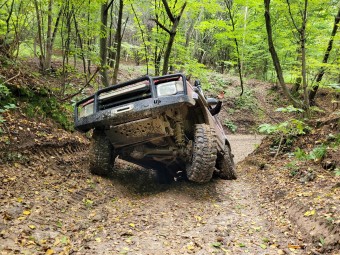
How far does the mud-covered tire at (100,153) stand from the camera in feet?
16.8

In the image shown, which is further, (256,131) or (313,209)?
(256,131)

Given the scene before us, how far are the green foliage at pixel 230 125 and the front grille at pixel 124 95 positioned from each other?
13.1 m

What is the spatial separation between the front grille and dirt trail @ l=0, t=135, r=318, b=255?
1.32 m

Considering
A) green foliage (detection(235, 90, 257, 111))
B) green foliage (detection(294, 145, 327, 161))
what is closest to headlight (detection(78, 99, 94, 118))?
green foliage (detection(294, 145, 327, 161))

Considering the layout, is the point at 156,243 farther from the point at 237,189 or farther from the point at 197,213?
the point at 237,189

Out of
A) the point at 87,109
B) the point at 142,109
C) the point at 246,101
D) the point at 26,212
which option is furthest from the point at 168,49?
the point at 246,101

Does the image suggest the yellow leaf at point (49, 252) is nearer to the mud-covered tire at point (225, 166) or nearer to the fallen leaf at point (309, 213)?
the fallen leaf at point (309, 213)

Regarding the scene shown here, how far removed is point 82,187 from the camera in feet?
15.2

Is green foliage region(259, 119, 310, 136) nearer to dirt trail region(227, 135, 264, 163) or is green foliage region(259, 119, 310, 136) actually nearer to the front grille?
dirt trail region(227, 135, 264, 163)

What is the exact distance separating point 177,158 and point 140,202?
1087mm

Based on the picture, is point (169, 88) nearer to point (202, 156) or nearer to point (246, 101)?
point (202, 156)

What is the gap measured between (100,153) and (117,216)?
1.47m

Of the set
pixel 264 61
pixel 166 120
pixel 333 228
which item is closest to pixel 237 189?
pixel 166 120

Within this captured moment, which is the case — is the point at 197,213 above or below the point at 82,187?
below
